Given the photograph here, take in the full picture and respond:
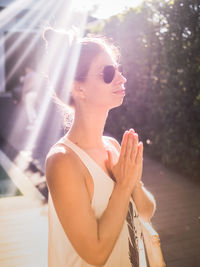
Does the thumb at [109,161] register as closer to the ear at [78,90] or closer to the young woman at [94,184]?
the young woman at [94,184]

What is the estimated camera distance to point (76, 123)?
76.5 inches

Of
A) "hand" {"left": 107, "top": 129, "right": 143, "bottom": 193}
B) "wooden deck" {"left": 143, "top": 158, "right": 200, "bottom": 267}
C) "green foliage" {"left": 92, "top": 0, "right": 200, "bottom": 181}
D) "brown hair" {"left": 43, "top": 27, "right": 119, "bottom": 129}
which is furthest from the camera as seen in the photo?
"green foliage" {"left": 92, "top": 0, "right": 200, "bottom": 181}

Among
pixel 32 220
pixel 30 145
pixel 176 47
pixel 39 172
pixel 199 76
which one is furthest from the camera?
pixel 30 145

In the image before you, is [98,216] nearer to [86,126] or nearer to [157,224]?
[86,126]

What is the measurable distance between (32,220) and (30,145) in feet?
19.1

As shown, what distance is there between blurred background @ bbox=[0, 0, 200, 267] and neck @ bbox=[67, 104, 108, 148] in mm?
282

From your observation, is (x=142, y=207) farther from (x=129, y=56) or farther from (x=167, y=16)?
(x=129, y=56)

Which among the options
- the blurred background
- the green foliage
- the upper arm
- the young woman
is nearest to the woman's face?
the young woman

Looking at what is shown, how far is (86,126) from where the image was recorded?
1.93 metres

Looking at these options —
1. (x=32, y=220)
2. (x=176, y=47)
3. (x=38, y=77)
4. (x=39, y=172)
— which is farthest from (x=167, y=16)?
(x=38, y=77)

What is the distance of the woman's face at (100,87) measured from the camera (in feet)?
6.02

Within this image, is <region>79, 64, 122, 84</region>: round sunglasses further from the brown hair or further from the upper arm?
the upper arm

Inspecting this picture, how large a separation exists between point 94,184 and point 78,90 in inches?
19.4

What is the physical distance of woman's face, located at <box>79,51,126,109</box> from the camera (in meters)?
1.83
